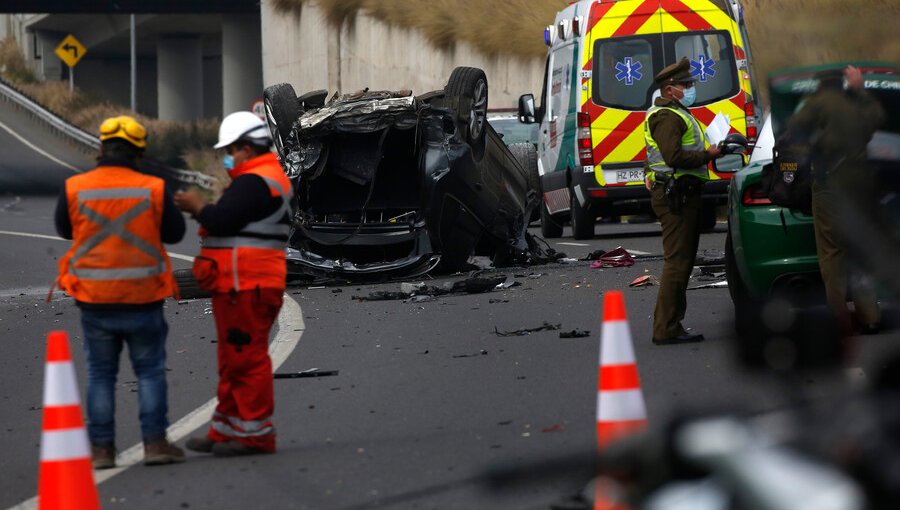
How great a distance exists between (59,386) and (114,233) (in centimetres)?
139

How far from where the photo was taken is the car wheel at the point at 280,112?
16.9m

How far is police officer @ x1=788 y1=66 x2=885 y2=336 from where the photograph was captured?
4.81 m

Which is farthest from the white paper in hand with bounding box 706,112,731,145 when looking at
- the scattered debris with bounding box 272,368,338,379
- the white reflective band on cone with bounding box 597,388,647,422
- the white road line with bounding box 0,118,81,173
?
the white road line with bounding box 0,118,81,173

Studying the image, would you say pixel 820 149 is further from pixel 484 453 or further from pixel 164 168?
pixel 164 168

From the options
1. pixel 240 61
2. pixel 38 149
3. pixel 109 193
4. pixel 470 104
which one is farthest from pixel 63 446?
pixel 240 61

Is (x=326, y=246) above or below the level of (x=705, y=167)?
below

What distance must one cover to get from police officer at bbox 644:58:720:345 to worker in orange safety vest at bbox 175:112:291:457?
337 centimetres

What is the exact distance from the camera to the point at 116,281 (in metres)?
7.09

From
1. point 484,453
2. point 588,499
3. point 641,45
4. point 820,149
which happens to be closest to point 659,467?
point 588,499

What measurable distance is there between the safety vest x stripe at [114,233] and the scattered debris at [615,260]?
10.1 metres

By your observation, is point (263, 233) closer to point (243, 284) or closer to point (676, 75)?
point (243, 284)

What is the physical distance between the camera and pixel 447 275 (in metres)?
16.9

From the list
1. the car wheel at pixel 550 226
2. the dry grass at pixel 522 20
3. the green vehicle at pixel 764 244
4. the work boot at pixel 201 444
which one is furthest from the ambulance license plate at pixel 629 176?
the work boot at pixel 201 444

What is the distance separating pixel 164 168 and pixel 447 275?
115ft
